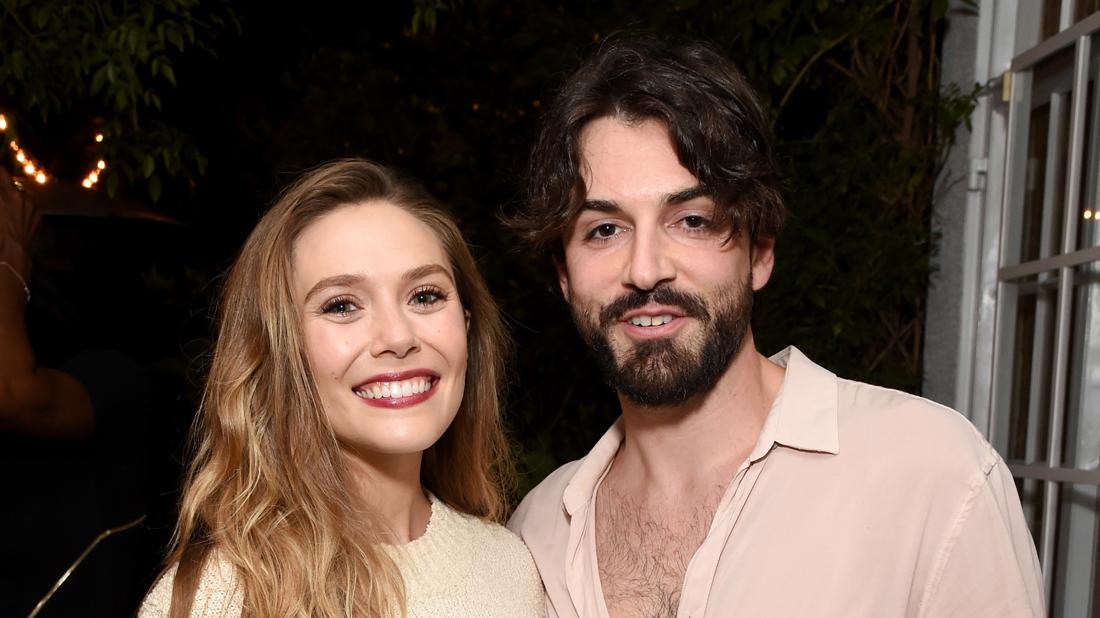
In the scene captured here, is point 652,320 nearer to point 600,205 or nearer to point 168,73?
point 600,205

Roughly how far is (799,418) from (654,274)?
41 centimetres

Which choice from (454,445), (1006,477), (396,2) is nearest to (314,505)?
(454,445)

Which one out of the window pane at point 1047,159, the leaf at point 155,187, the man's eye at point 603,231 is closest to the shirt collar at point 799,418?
the man's eye at point 603,231

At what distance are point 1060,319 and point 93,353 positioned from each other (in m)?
2.32

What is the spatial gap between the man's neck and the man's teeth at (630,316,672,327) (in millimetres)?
186

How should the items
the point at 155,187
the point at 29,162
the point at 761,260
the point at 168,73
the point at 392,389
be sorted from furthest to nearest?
1. the point at 155,187
2. the point at 29,162
3. the point at 168,73
4. the point at 761,260
5. the point at 392,389

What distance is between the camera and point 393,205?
2.08 metres

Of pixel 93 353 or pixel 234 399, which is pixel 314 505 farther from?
pixel 93 353

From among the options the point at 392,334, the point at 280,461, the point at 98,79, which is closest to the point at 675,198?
the point at 392,334

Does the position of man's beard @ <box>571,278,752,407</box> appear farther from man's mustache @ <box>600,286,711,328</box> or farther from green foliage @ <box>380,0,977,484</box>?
green foliage @ <box>380,0,977,484</box>

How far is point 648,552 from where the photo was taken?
2.16 metres

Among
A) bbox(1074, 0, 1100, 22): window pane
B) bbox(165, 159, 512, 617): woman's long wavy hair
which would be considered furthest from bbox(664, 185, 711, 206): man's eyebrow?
bbox(1074, 0, 1100, 22): window pane

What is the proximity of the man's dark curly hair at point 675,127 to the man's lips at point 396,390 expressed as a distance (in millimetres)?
516

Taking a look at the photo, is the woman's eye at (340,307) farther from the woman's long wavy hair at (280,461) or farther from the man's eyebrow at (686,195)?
the man's eyebrow at (686,195)
